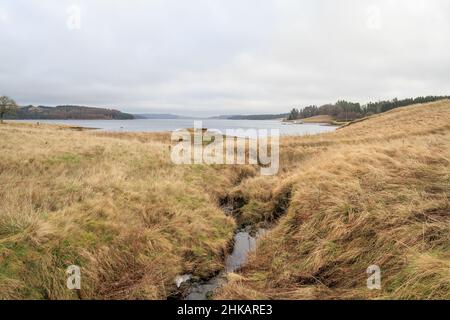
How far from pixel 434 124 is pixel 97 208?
34343 millimetres

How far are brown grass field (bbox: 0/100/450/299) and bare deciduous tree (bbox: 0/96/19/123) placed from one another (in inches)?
2057

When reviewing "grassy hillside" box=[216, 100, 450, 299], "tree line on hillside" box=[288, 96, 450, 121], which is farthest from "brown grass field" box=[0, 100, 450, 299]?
"tree line on hillside" box=[288, 96, 450, 121]

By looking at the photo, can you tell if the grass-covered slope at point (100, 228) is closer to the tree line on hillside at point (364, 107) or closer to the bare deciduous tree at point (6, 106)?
the bare deciduous tree at point (6, 106)

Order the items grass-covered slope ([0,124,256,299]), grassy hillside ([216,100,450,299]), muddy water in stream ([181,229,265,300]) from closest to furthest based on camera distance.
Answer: grassy hillside ([216,100,450,299]) < grass-covered slope ([0,124,256,299]) < muddy water in stream ([181,229,265,300])

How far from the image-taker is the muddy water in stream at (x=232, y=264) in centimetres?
678

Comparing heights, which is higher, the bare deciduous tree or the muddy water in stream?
the bare deciduous tree

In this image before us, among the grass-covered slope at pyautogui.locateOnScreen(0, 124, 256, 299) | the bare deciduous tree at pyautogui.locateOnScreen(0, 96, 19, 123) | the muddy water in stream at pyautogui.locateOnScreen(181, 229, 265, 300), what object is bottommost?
the muddy water in stream at pyautogui.locateOnScreen(181, 229, 265, 300)

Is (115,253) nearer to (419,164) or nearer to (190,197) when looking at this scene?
(190,197)

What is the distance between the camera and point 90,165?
546 inches

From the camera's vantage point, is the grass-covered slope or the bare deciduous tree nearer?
the grass-covered slope

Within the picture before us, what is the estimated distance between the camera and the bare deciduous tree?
54000 mm

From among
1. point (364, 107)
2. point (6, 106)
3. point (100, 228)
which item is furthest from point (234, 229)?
point (364, 107)

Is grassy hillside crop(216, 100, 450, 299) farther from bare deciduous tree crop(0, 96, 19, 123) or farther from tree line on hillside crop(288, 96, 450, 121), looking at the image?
tree line on hillside crop(288, 96, 450, 121)

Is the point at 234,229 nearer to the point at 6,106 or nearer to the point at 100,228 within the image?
the point at 100,228
